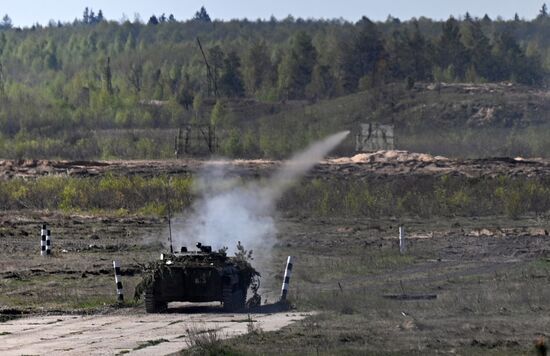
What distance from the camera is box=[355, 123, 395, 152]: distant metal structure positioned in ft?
287

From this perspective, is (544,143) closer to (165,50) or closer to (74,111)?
(74,111)

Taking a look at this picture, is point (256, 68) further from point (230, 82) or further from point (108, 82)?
point (108, 82)

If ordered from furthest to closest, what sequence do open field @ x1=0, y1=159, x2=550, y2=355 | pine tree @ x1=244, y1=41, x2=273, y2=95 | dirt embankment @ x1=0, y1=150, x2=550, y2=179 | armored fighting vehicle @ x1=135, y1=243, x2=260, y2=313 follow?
pine tree @ x1=244, y1=41, x2=273, y2=95, dirt embankment @ x1=0, y1=150, x2=550, y2=179, armored fighting vehicle @ x1=135, y1=243, x2=260, y2=313, open field @ x1=0, y1=159, x2=550, y2=355

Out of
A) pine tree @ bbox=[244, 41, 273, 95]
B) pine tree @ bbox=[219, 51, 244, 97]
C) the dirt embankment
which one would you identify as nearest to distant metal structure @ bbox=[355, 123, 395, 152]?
the dirt embankment

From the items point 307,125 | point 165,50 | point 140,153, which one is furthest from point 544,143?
point 165,50

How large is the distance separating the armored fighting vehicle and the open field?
47 centimetres

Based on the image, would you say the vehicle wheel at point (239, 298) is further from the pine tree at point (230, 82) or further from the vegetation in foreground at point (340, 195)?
the pine tree at point (230, 82)

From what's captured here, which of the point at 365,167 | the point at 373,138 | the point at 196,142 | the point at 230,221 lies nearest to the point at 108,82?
the point at 196,142

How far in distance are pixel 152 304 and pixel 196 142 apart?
6529 centimetres

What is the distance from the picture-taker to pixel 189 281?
2872cm

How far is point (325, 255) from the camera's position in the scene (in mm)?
45562

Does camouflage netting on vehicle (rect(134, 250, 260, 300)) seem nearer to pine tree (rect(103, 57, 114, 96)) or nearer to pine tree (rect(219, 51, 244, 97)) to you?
pine tree (rect(103, 57, 114, 96))

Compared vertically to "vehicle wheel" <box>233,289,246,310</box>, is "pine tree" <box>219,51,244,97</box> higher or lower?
higher

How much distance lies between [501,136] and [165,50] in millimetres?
65333
